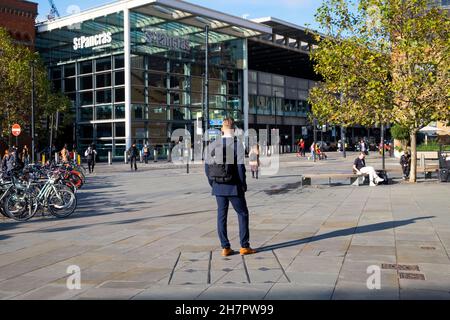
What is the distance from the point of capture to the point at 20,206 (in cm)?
1046

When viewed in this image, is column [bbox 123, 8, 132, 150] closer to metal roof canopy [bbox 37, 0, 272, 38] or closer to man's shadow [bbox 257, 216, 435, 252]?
metal roof canopy [bbox 37, 0, 272, 38]

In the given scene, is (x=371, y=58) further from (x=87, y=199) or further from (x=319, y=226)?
(x=87, y=199)

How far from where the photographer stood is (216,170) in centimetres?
640

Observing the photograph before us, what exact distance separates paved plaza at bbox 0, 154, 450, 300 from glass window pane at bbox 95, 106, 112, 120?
3106cm

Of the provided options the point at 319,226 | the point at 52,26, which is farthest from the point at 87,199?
the point at 52,26

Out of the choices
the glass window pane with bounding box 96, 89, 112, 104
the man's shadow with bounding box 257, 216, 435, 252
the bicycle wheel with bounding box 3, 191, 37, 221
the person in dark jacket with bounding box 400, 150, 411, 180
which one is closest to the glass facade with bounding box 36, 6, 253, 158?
the glass window pane with bounding box 96, 89, 112, 104

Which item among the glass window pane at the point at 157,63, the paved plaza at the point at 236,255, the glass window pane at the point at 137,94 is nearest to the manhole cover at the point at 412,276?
the paved plaza at the point at 236,255

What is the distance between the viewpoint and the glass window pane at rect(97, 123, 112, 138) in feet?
140

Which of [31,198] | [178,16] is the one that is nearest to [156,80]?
[178,16]

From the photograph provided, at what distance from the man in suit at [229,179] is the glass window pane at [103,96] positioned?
37869mm

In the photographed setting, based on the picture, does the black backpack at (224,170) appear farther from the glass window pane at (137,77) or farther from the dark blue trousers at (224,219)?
the glass window pane at (137,77)

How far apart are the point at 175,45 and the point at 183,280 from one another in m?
41.0

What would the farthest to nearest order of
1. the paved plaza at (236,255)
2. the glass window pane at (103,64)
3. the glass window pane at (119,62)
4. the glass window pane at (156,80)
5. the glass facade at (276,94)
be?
1. the glass facade at (276,94)
2. the glass window pane at (156,80)
3. the glass window pane at (103,64)
4. the glass window pane at (119,62)
5. the paved plaza at (236,255)

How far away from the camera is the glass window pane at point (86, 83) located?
4456cm
